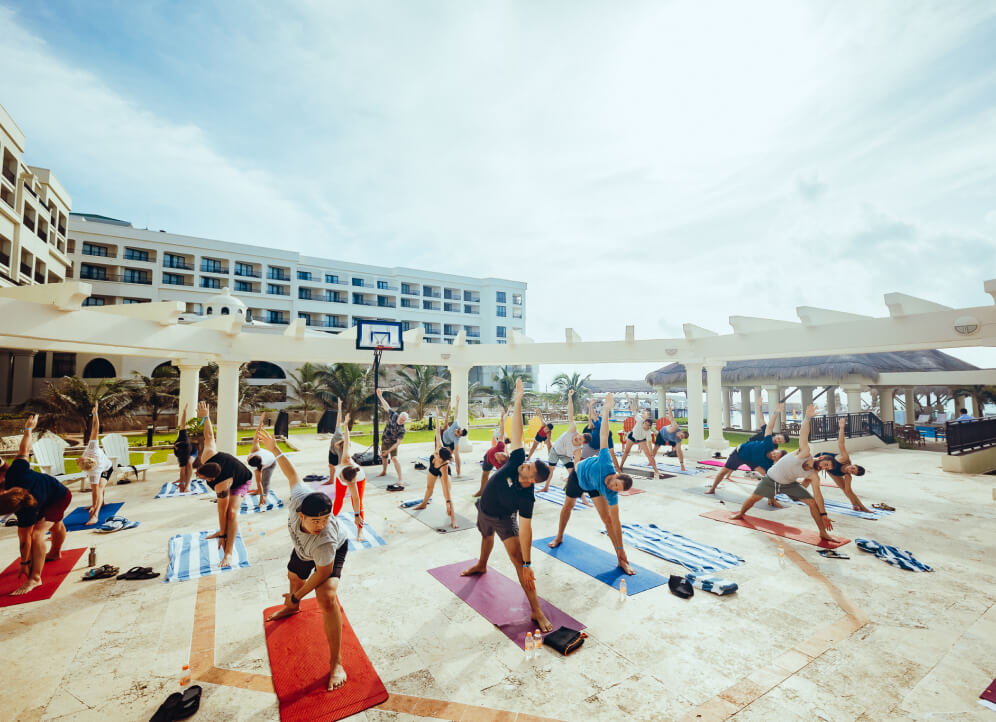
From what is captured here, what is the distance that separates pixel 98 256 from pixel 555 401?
39.5 meters

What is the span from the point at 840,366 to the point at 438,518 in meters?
19.3

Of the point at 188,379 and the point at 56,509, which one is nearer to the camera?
the point at 56,509

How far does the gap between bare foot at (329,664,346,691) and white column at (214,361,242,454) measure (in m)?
11.7

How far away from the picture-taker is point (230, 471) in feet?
21.1

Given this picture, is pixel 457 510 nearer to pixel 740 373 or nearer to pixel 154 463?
pixel 154 463

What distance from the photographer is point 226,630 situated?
4.49 meters

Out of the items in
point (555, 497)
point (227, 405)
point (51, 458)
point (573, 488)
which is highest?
point (227, 405)

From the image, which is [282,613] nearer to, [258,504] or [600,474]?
[600,474]

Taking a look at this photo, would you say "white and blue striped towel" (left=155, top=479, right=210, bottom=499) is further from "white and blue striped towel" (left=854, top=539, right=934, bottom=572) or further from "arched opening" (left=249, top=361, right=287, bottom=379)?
"arched opening" (left=249, top=361, right=287, bottom=379)

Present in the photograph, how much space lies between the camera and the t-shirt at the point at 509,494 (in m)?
4.90

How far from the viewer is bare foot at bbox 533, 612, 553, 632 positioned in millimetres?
4461

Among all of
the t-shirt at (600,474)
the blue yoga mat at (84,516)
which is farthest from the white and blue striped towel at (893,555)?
the blue yoga mat at (84,516)

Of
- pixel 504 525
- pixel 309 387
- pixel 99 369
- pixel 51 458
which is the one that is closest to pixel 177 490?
pixel 51 458

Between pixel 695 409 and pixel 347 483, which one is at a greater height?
pixel 695 409
